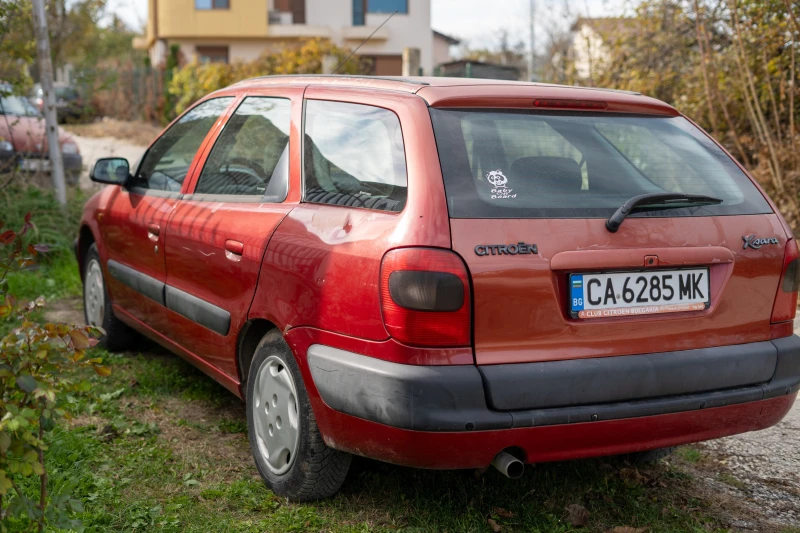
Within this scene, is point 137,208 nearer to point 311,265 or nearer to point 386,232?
point 311,265

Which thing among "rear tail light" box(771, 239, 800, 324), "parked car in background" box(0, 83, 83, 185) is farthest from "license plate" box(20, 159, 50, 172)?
"rear tail light" box(771, 239, 800, 324)

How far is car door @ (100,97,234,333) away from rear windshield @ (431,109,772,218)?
6.02 feet

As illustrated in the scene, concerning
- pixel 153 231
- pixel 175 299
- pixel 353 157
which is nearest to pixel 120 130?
pixel 153 231

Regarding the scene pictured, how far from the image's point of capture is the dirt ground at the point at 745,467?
3.45 m

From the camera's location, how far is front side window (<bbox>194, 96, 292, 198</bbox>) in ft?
12.1

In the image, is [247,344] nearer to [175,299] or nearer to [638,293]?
[175,299]

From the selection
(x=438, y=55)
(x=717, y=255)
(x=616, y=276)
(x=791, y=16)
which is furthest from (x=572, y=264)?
(x=438, y=55)

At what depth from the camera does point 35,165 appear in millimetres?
9336

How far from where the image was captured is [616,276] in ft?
9.58

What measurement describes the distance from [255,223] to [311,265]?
0.59 metres

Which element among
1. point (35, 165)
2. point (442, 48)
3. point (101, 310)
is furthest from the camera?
point (442, 48)


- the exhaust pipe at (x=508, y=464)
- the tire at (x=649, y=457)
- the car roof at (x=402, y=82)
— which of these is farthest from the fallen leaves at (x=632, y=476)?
the car roof at (x=402, y=82)

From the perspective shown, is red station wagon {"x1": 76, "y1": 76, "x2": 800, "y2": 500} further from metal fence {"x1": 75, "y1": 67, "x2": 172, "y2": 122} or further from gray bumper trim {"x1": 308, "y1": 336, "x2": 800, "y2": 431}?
metal fence {"x1": 75, "y1": 67, "x2": 172, "y2": 122}

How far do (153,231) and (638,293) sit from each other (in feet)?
8.92
